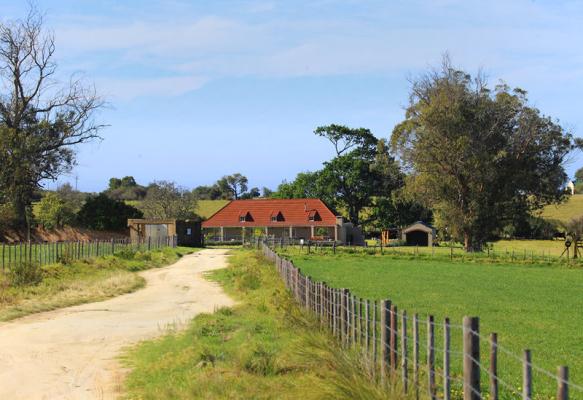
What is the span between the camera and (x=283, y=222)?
85.1m

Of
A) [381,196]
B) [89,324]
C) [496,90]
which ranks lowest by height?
[89,324]

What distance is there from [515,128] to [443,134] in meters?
6.54

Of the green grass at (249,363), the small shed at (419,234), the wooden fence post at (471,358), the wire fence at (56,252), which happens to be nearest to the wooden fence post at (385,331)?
the green grass at (249,363)

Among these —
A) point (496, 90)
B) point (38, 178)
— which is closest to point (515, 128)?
point (496, 90)

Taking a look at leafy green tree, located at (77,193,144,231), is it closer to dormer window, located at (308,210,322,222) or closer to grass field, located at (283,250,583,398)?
dormer window, located at (308,210,322,222)

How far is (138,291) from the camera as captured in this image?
90.0 ft

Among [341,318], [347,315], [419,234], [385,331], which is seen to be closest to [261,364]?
[347,315]

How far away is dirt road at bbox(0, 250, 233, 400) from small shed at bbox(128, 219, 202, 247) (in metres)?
41.2

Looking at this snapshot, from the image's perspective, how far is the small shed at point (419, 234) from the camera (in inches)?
3425

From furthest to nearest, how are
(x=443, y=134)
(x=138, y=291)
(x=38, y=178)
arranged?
(x=38, y=178), (x=443, y=134), (x=138, y=291)

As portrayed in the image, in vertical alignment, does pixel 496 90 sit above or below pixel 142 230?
above

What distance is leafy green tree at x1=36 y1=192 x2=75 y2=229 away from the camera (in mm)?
73375

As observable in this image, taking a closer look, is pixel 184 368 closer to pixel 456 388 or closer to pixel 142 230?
pixel 456 388

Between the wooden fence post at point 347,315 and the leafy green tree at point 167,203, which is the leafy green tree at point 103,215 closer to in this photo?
the leafy green tree at point 167,203
